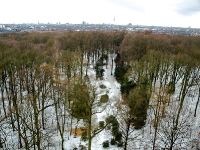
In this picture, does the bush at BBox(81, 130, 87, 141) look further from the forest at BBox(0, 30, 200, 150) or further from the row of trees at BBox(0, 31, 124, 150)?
the row of trees at BBox(0, 31, 124, 150)

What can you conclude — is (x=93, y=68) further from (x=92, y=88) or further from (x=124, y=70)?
(x=92, y=88)

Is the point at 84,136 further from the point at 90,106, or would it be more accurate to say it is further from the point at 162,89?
the point at 162,89

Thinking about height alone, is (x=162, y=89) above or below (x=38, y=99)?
above

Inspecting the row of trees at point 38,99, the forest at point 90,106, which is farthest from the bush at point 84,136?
the row of trees at point 38,99

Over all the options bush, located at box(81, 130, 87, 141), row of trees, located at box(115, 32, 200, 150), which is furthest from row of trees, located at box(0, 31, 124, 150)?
row of trees, located at box(115, 32, 200, 150)

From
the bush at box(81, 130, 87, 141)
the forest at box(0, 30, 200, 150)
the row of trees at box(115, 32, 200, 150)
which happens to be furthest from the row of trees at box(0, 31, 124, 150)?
the row of trees at box(115, 32, 200, 150)

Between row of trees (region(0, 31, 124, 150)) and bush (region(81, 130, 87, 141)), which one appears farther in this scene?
bush (region(81, 130, 87, 141))

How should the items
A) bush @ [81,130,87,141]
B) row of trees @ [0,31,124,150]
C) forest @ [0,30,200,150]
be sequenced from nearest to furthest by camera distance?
row of trees @ [0,31,124,150] → forest @ [0,30,200,150] → bush @ [81,130,87,141]

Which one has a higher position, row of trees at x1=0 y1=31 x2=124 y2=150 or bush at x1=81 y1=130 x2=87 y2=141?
row of trees at x1=0 y1=31 x2=124 y2=150

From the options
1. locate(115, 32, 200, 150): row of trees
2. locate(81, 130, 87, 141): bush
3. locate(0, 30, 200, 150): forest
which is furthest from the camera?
locate(81, 130, 87, 141): bush

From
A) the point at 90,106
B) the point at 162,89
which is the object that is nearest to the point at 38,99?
the point at 90,106

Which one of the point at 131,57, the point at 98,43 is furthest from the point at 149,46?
the point at 98,43
